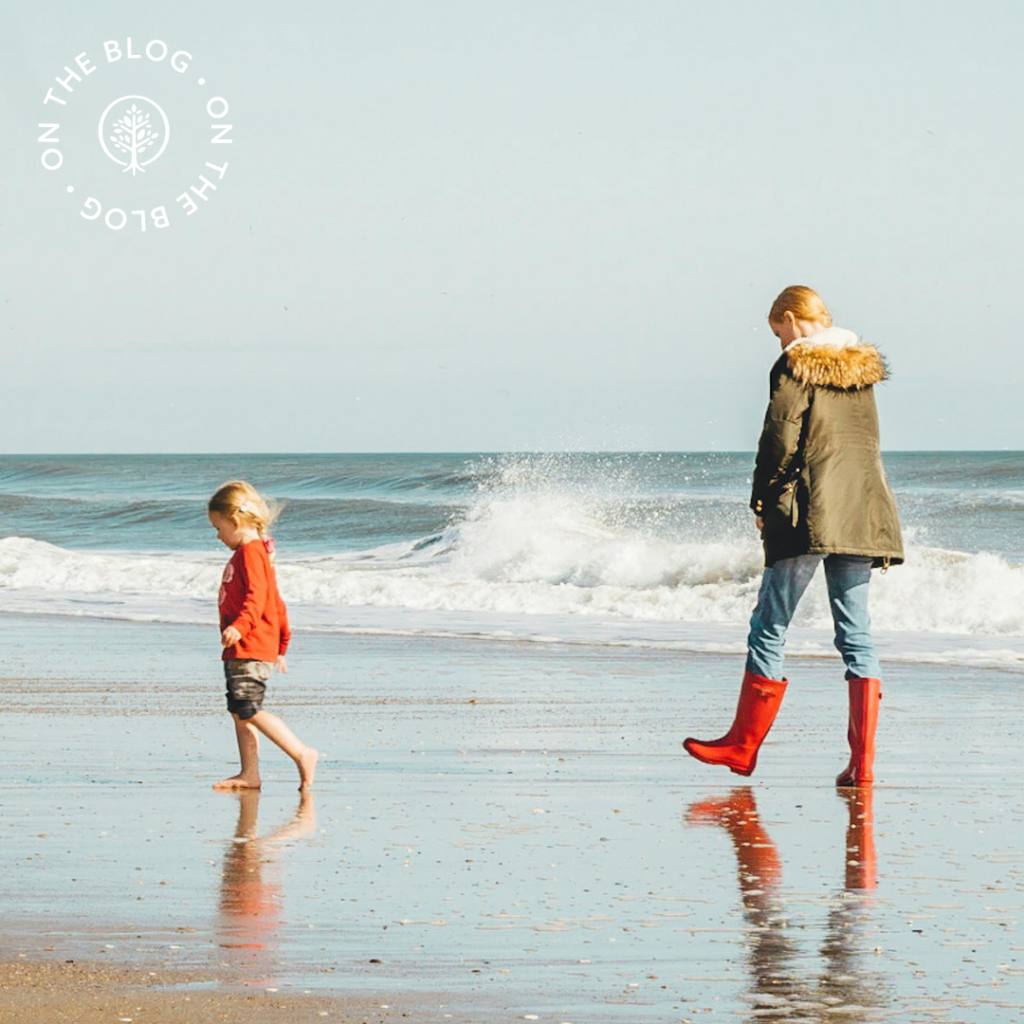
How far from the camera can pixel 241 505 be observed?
5.57 metres

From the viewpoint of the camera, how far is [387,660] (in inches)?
382

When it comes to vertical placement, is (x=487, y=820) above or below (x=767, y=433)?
below

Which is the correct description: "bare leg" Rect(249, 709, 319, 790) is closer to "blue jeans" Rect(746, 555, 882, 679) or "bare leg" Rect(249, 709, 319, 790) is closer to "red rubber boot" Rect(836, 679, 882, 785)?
"blue jeans" Rect(746, 555, 882, 679)

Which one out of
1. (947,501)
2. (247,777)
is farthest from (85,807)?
(947,501)

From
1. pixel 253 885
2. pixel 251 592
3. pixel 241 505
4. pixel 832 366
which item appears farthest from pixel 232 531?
pixel 832 366

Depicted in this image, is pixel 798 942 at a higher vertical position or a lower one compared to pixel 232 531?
lower

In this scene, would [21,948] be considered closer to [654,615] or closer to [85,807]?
[85,807]

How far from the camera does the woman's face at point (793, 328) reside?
5617mm

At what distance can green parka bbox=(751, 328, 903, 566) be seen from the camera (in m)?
5.38

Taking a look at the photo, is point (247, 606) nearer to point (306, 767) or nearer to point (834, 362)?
point (306, 767)

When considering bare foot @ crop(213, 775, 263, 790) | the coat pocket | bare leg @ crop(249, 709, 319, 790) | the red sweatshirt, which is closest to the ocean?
the coat pocket

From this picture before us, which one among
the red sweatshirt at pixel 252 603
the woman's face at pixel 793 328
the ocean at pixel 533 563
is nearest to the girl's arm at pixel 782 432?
the woman's face at pixel 793 328

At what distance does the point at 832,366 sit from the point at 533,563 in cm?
1379

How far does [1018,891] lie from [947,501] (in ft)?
94.2
